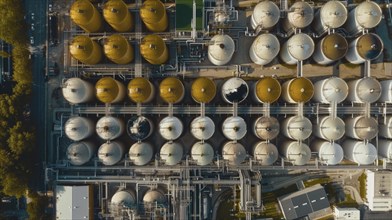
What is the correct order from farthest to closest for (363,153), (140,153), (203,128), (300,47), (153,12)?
(363,153) → (140,153) → (203,128) → (300,47) → (153,12)

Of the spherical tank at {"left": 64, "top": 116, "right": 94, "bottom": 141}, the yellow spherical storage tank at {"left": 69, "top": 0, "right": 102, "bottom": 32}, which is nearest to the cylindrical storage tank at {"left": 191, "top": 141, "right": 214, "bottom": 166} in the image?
the spherical tank at {"left": 64, "top": 116, "right": 94, "bottom": 141}

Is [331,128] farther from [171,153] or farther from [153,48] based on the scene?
[153,48]

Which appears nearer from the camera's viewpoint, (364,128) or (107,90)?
(107,90)

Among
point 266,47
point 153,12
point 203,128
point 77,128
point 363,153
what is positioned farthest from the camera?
point 363,153

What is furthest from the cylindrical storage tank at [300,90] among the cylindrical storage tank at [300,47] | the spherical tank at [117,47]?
the spherical tank at [117,47]

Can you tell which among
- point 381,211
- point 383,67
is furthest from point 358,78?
point 381,211

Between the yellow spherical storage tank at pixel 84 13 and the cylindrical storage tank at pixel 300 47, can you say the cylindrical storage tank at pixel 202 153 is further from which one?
the yellow spherical storage tank at pixel 84 13

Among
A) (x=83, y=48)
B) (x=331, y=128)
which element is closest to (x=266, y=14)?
(x=331, y=128)

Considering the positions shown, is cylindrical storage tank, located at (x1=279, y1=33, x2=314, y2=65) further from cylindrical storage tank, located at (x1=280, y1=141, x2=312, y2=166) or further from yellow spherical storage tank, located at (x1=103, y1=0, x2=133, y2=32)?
yellow spherical storage tank, located at (x1=103, y1=0, x2=133, y2=32)
